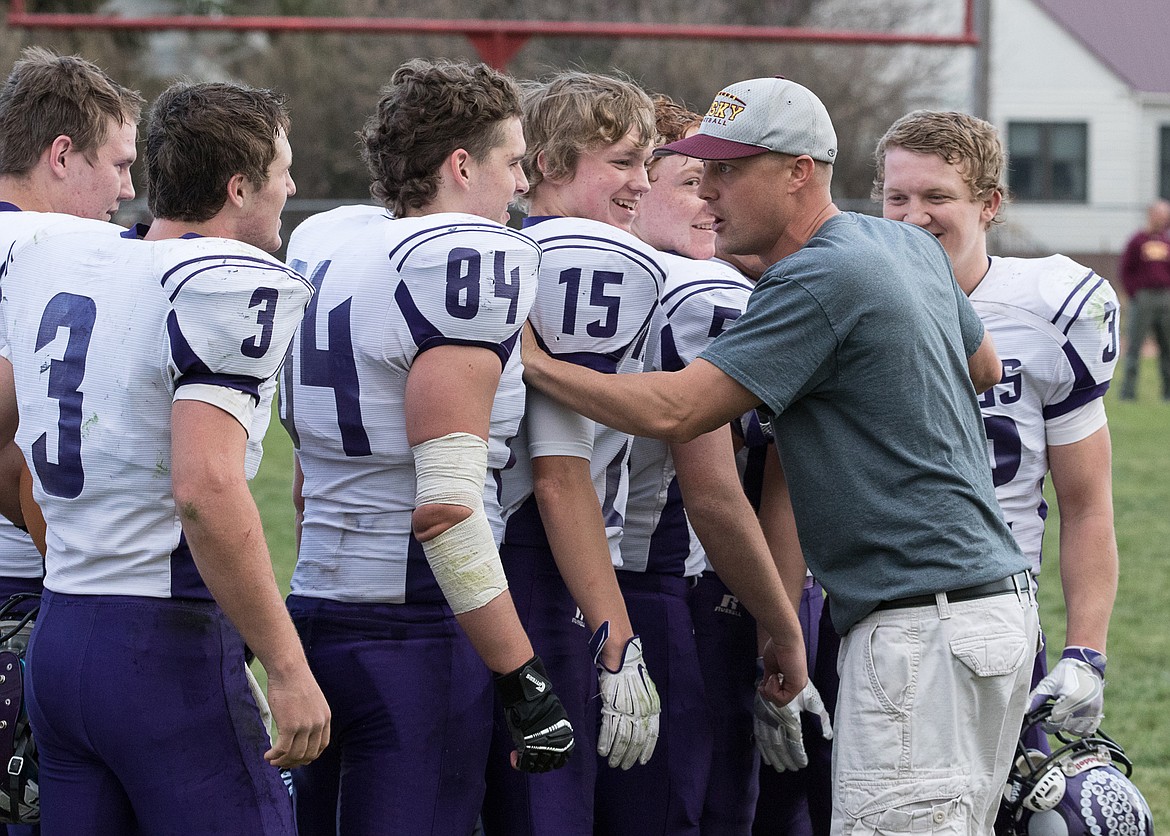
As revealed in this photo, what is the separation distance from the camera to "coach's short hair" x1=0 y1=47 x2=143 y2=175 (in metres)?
3.12

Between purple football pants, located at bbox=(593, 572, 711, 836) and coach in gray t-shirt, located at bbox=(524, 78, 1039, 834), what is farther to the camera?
purple football pants, located at bbox=(593, 572, 711, 836)

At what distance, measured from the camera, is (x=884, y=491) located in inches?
102

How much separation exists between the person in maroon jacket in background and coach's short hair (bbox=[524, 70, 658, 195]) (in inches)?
524

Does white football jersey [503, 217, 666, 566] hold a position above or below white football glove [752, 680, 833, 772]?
above

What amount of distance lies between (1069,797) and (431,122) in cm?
199

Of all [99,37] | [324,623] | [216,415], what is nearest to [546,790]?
[324,623]

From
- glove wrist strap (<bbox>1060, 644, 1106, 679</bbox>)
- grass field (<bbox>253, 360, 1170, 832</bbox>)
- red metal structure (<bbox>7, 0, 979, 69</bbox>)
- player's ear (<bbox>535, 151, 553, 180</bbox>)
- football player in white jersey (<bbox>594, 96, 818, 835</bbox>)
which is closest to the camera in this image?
football player in white jersey (<bbox>594, 96, 818, 835</bbox>)

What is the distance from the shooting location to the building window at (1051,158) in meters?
28.9

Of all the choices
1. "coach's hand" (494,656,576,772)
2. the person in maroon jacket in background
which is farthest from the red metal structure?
"coach's hand" (494,656,576,772)

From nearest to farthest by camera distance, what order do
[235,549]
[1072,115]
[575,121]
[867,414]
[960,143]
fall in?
[235,549] < [867,414] < [575,121] < [960,143] < [1072,115]

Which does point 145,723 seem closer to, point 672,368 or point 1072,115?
point 672,368

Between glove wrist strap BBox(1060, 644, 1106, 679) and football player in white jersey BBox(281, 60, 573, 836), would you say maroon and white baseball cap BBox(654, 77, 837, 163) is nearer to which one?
football player in white jersey BBox(281, 60, 573, 836)

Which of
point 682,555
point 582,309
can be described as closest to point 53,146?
point 582,309

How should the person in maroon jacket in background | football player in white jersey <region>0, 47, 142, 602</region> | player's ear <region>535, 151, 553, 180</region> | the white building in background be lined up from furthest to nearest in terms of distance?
the white building in background
the person in maroon jacket in background
football player in white jersey <region>0, 47, 142, 602</region>
player's ear <region>535, 151, 553, 180</region>
